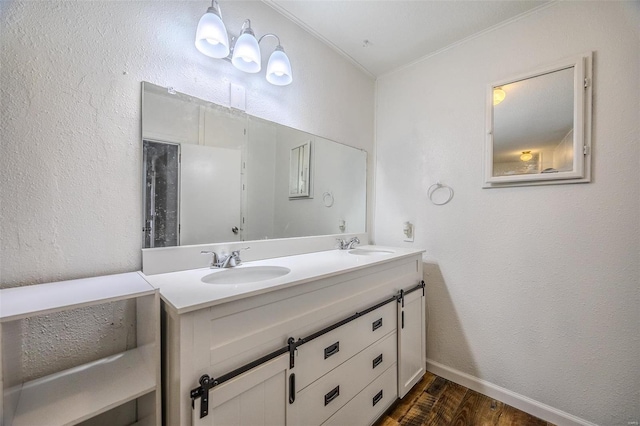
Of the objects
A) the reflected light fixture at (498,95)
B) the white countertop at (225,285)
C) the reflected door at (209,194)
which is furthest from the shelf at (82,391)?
the reflected light fixture at (498,95)

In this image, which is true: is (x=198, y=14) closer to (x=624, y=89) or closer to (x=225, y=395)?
(x=225, y=395)

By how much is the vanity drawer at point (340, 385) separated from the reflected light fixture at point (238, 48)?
5.01 feet

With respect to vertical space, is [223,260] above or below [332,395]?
above

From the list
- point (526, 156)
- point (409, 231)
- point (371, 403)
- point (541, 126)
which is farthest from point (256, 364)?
point (541, 126)

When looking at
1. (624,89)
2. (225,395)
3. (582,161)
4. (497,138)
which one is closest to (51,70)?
(225,395)

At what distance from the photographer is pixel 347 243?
1936 millimetres

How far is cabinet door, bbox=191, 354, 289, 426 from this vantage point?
0.74 meters

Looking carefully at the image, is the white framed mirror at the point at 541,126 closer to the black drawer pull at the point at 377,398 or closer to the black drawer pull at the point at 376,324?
the black drawer pull at the point at 376,324

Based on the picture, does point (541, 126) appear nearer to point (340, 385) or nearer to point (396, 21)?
point (396, 21)

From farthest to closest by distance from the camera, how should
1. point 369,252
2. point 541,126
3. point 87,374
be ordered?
1. point 369,252
2. point 541,126
3. point 87,374

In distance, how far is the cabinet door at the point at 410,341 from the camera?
1.50 metres

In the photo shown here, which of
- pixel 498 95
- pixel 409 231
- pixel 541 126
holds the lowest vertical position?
pixel 409 231

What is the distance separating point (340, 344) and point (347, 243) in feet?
2.91

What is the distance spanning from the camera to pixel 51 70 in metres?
0.88
